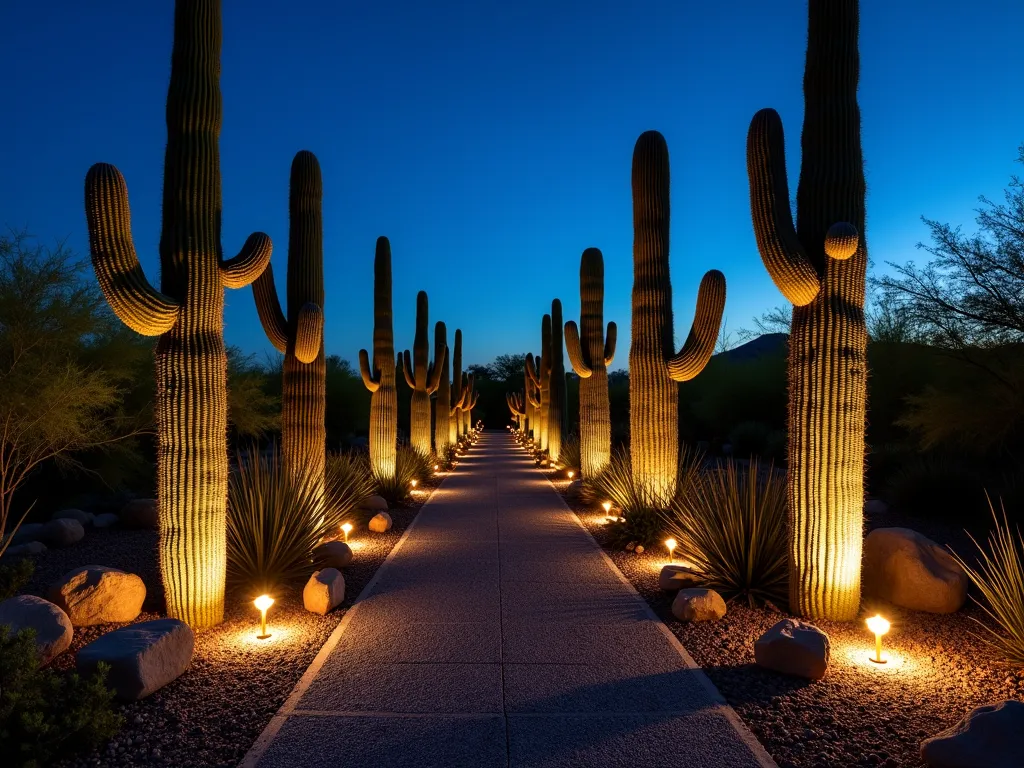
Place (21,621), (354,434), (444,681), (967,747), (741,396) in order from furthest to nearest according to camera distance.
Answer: (354,434), (741,396), (21,621), (444,681), (967,747)

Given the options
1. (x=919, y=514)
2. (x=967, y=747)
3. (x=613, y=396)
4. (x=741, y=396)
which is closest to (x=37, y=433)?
(x=967, y=747)

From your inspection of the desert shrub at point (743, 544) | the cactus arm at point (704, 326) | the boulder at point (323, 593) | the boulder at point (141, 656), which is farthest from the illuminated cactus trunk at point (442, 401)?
the boulder at point (141, 656)

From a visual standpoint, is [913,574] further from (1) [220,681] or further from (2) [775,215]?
(1) [220,681]

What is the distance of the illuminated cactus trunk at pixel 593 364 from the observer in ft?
45.9

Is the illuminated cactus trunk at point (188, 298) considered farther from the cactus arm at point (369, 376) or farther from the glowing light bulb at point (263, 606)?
the cactus arm at point (369, 376)

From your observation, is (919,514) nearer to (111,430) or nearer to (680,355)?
(680,355)

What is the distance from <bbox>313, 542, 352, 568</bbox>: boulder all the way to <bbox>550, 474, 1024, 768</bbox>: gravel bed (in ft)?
11.9

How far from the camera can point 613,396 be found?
48.3 m

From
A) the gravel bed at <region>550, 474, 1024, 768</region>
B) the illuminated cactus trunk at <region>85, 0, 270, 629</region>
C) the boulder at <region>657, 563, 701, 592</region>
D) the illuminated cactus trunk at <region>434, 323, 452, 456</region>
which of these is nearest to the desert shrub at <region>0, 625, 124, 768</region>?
the illuminated cactus trunk at <region>85, 0, 270, 629</region>

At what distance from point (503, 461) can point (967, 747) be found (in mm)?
22114

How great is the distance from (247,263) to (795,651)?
5.27 meters

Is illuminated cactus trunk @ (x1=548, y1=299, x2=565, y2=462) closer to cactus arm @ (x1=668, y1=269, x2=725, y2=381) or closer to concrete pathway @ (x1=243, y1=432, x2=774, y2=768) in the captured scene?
cactus arm @ (x1=668, y1=269, x2=725, y2=381)

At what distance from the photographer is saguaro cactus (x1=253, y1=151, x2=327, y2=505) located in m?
8.51

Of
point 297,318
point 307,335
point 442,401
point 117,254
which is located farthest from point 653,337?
point 442,401
